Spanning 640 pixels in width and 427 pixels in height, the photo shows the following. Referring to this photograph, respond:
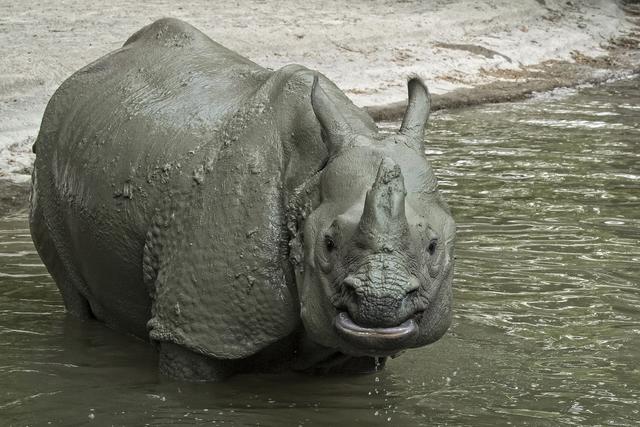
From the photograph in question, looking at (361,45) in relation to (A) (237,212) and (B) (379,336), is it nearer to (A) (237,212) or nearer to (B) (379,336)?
(A) (237,212)

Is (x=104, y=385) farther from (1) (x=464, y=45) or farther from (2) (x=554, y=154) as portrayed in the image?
(1) (x=464, y=45)

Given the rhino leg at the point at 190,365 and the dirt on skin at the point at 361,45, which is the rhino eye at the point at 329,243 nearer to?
the rhino leg at the point at 190,365

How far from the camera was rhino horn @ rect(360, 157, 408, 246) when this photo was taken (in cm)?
513

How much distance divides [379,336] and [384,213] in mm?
474

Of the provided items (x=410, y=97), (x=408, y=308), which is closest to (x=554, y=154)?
(x=410, y=97)

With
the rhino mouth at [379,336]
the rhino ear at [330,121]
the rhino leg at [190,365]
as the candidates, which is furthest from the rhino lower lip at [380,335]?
the rhino leg at [190,365]

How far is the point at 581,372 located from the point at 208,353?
221cm

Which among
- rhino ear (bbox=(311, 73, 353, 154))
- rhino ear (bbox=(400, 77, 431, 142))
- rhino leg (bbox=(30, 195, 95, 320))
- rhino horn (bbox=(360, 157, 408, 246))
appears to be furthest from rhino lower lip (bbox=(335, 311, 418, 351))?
rhino leg (bbox=(30, 195, 95, 320))

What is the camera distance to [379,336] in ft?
16.6

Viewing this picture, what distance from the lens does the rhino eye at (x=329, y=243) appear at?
211 inches

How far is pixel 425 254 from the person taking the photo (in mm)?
5324

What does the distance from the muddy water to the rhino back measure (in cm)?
47

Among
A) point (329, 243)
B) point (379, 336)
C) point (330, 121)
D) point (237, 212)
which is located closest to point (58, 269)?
point (237, 212)

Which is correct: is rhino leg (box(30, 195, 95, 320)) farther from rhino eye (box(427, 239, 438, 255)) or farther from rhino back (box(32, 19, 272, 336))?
rhino eye (box(427, 239, 438, 255))
